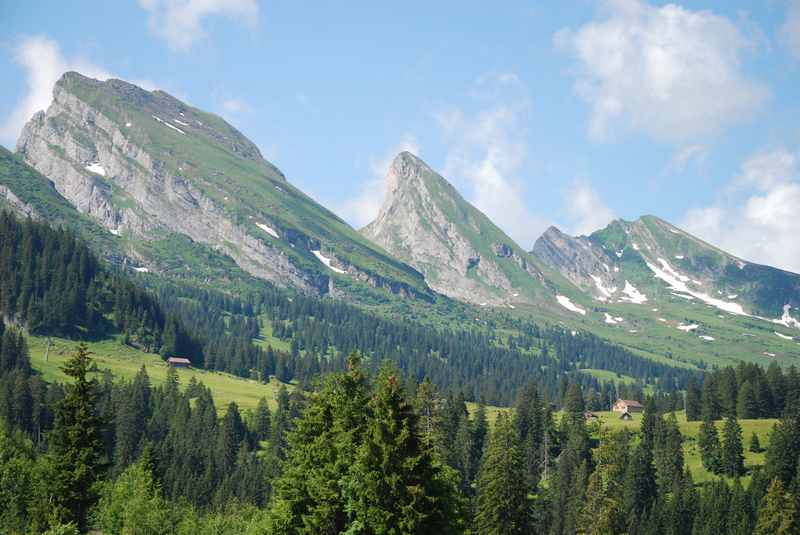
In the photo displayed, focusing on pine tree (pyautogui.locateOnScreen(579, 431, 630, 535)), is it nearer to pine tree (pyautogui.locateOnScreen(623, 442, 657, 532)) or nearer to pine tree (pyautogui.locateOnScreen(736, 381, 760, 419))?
pine tree (pyautogui.locateOnScreen(623, 442, 657, 532))

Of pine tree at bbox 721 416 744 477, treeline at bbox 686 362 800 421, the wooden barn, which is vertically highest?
treeline at bbox 686 362 800 421

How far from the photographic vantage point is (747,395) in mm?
156375

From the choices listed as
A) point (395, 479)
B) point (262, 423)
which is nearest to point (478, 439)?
point (262, 423)

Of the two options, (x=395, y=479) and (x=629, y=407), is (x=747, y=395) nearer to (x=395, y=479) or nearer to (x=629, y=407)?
(x=629, y=407)

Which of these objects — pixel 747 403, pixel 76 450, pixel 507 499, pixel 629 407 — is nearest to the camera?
pixel 76 450

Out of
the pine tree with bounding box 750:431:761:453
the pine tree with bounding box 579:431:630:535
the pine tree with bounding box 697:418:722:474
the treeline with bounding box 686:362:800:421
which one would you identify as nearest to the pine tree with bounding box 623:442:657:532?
the pine tree with bounding box 579:431:630:535

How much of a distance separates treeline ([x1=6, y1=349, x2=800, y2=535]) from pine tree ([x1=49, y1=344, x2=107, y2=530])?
93 millimetres

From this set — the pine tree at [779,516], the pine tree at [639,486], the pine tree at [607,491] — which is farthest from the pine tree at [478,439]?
the pine tree at [779,516]

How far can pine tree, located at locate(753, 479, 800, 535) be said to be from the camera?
271 ft

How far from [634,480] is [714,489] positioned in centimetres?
1241

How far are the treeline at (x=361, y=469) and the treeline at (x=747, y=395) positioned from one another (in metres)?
17.0

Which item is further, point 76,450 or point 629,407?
point 629,407

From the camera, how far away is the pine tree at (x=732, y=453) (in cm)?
12862

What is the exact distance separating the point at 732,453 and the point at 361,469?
106 meters
